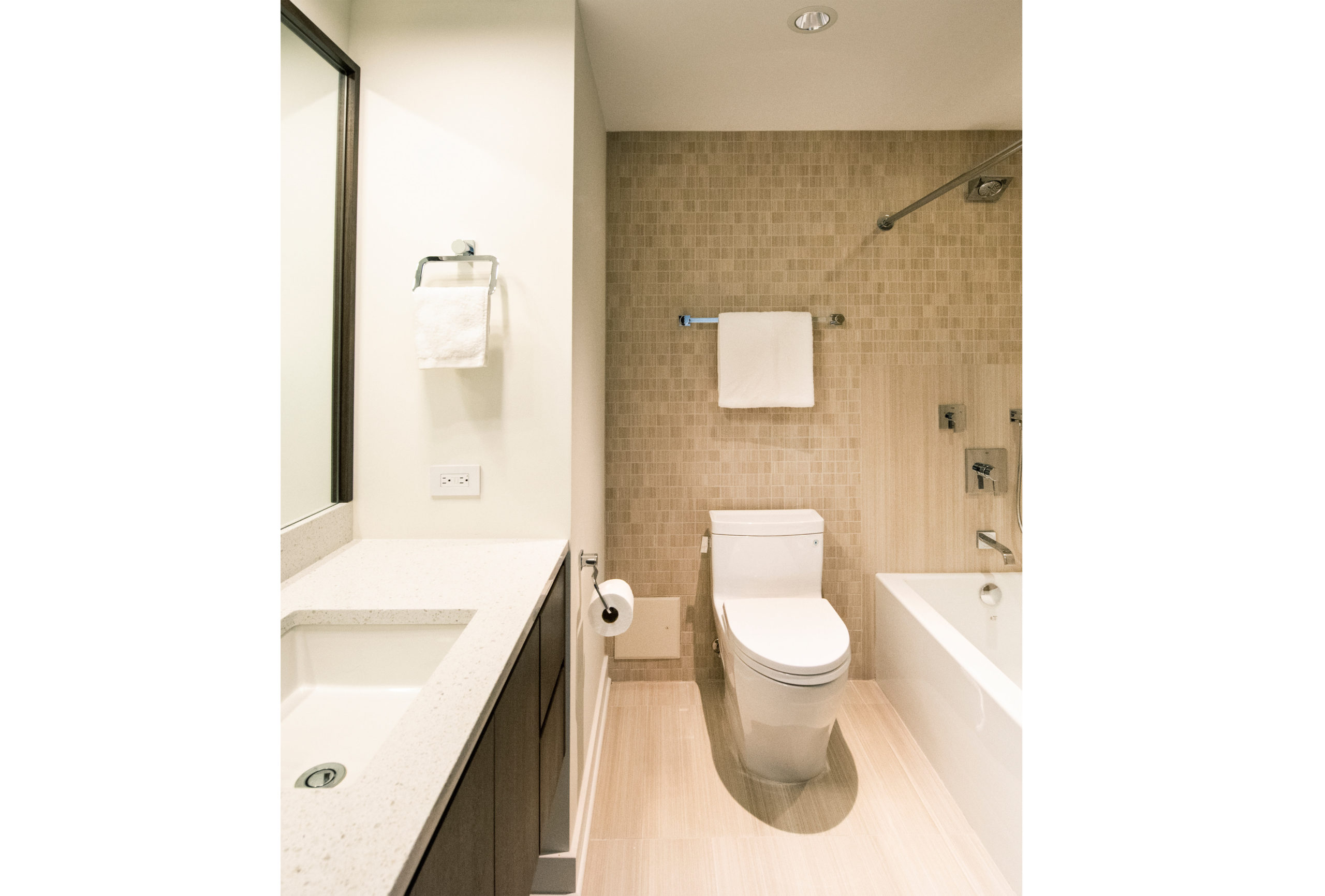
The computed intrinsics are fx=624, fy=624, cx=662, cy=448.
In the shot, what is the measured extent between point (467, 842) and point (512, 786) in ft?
0.80

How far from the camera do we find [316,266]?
1.40m

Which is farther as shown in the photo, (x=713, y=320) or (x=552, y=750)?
(x=713, y=320)

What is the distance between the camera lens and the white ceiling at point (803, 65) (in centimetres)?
170

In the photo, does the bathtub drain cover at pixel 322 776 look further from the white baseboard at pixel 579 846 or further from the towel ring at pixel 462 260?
the towel ring at pixel 462 260

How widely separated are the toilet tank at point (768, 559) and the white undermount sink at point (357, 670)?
1353mm

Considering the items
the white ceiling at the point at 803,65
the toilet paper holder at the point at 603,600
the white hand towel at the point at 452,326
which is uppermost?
the white ceiling at the point at 803,65

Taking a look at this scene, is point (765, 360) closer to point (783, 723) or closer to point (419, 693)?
point (783, 723)

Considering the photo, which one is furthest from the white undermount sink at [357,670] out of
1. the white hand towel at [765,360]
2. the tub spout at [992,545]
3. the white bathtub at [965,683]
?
the tub spout at [992,545]

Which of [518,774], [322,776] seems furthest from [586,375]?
[322,776]

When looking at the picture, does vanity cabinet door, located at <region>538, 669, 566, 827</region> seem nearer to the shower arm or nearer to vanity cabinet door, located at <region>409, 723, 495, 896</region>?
vanity cabinet door, located at <region>409, 723, 495, 896</region>

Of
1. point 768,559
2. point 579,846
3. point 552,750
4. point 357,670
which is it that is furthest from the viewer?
point 768,559

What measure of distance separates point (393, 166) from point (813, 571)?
73.0 inches
